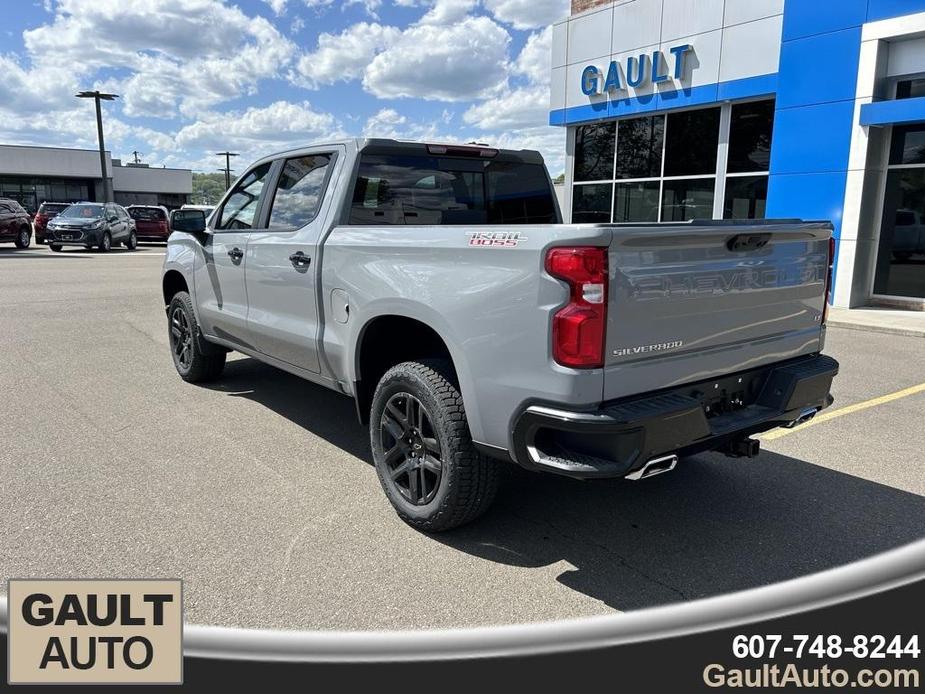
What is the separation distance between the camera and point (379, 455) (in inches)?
152

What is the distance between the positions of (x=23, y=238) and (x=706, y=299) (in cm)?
2666

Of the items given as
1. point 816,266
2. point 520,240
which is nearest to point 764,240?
point 816,266

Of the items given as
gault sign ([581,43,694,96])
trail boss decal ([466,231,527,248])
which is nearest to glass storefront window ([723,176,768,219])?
gault sign ([581,43,694,96])

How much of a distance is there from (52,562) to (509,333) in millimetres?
2340

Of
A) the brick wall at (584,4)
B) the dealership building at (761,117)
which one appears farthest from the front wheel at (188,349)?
the brick wall at (584,4)

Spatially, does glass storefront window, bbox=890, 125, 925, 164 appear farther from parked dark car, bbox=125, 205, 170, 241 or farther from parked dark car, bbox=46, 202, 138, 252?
parked dark car, bbox=125, 205, 170, 241

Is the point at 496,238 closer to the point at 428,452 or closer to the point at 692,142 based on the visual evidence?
the point at 428,452

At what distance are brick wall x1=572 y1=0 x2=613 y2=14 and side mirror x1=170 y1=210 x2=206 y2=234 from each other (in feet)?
44.9

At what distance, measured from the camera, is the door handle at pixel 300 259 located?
14.3ft

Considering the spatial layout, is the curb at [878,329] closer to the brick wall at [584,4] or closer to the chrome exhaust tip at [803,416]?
the chrome exhaust tip at [803,416]

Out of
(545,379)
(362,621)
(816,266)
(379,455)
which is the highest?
(816,266)

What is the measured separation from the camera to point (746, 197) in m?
14.2

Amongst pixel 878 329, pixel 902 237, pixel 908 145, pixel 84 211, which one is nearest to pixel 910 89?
pixel 908 145

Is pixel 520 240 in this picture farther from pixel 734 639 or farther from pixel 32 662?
pixel 32 662
